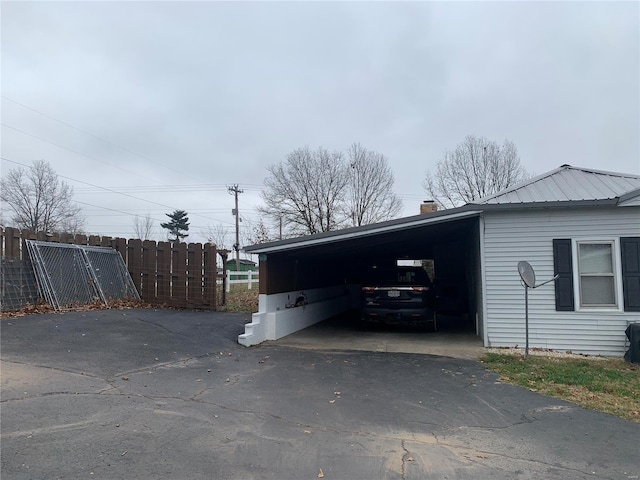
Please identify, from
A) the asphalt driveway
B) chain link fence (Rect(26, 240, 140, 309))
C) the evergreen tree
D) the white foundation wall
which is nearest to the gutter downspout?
the asphalt driveway

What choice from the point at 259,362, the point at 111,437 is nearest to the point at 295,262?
the point at 259,362

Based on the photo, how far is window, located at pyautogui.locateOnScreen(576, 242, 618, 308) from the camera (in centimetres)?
907

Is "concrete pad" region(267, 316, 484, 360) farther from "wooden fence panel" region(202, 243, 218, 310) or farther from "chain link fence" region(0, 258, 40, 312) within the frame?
"chain link fence" region(0, 258, 40, 312)

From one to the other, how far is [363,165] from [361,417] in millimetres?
30019

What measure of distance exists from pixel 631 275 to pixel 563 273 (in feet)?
3.97

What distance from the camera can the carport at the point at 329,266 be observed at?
32.2ft

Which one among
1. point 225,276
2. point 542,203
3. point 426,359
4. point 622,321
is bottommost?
point 426,359

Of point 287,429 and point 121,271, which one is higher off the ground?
point 121,271

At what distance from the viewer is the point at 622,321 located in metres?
8.91

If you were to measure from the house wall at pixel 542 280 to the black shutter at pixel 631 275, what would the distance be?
5.4 inches

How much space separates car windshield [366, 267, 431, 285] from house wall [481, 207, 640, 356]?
6.97ft

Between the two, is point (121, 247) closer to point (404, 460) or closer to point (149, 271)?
point (149, 271)

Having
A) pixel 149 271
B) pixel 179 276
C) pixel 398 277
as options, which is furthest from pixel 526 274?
pixel 149 271

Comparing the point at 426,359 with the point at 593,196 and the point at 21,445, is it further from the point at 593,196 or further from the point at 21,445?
the point at 21,445
